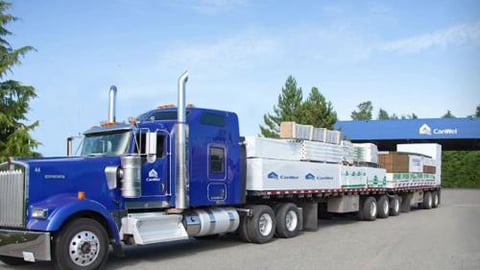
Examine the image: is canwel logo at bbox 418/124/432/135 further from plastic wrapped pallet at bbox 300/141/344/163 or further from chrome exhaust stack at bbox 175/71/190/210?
chrome exhaust stack at bbox 175/71/190/210

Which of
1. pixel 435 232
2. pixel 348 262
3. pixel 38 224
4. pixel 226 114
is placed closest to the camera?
pixel 38 224

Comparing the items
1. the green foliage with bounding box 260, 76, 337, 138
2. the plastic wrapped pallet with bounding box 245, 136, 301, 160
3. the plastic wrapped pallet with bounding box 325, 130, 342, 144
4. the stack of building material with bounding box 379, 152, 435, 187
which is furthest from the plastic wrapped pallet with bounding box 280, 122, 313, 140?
the green foliage with bounding box 260, 76, 337, 138

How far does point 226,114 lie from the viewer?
1366 cm

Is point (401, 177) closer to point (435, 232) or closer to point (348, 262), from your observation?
point (435, 232)

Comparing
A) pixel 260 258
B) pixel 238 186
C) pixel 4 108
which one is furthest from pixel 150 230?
pixel 4 108

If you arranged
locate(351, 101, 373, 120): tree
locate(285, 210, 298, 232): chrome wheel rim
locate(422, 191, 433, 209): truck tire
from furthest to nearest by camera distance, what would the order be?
locate(351, 101, 373, 120): tree, locate(422, 191, 433, 209): truck tire, locate(285, 210, 298, 232): chrome wheel rim

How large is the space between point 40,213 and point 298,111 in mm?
31645

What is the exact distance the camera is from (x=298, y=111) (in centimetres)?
4022

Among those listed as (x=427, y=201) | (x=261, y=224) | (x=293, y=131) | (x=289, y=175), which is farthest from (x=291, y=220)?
(x=427, y=201)

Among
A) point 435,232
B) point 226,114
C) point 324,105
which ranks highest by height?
point 324,105

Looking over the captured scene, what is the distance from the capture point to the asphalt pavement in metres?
10.8

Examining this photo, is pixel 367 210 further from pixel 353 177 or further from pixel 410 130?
pixel 410 130

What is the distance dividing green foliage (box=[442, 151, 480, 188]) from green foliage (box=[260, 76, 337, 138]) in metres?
19.3

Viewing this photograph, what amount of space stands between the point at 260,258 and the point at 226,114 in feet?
11.8
